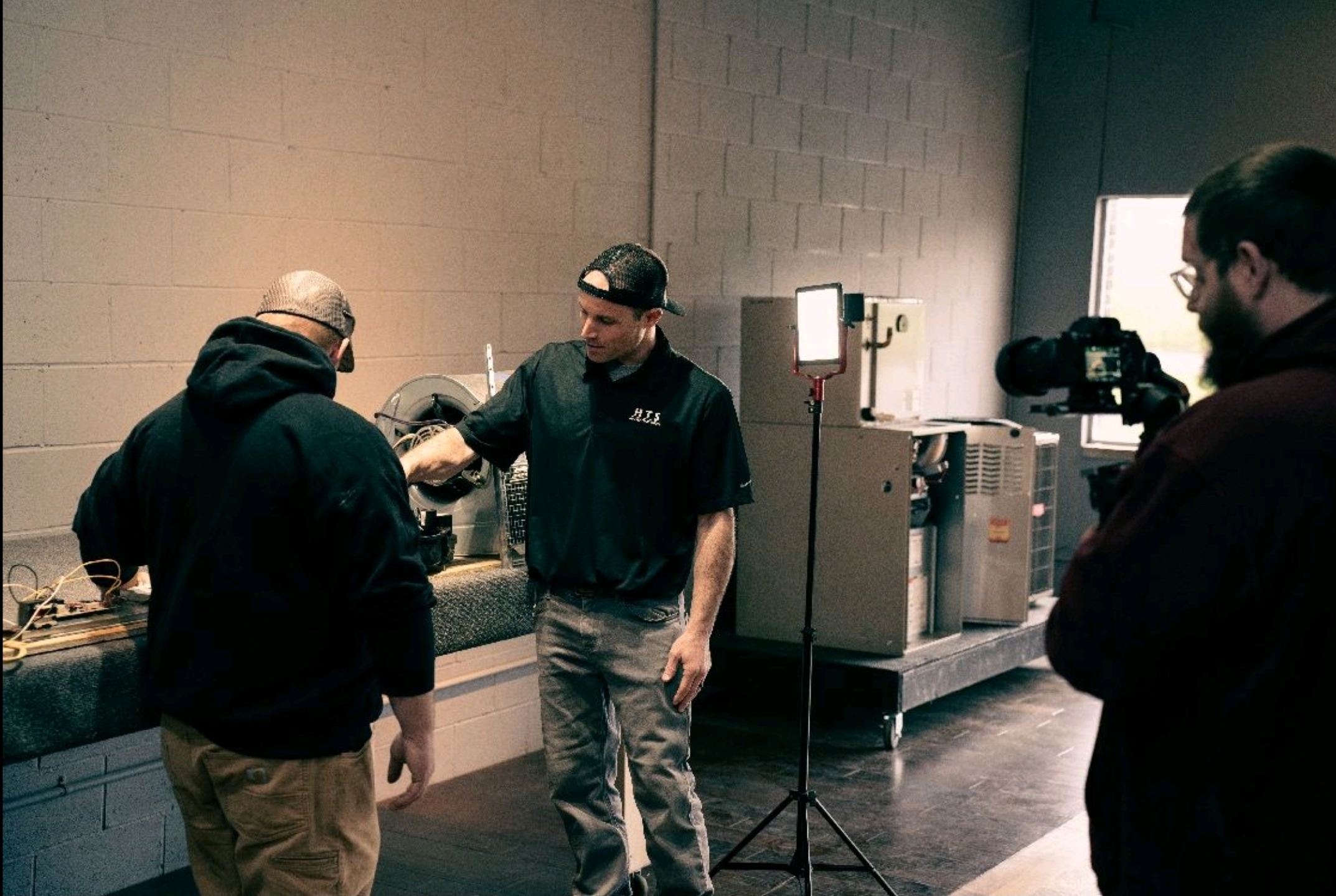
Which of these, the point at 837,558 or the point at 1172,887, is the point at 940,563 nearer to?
the point at 837,558

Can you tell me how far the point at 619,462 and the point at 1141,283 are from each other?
5450 mm

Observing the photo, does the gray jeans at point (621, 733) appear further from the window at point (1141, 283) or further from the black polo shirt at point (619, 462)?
the window at point (1141, 283)

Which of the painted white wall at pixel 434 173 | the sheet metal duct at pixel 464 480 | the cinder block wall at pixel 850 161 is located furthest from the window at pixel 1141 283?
the sheet metal duct at pixel 464 480

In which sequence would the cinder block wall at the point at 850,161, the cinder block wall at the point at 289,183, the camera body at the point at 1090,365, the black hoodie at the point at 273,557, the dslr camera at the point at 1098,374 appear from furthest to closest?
the cinder block wall at the point at 850,161, the cinder block wall at the point at 289,183, the black hoodie at the point at 273,557, the camera body at the point at 1090,365, the dslr camera at the point at 1098,374

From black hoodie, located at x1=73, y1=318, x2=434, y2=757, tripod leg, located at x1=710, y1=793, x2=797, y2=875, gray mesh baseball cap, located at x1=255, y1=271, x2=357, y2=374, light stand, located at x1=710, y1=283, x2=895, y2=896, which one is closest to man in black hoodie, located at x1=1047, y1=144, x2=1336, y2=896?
black hoodie, located at x1=73, y1=318, x2=434, y2=757

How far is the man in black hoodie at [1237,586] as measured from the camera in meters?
1.61

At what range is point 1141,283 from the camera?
7.98m

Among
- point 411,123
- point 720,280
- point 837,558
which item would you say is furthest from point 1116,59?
point 411,123

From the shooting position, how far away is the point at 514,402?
3449 millimetres

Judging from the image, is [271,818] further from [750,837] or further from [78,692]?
[750,837]

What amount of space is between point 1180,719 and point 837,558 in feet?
13.4

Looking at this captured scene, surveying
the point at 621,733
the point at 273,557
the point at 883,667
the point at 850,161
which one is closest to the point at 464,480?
the point at 621,733

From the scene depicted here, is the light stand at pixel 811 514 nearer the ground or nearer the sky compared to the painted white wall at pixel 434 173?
nearer the ground

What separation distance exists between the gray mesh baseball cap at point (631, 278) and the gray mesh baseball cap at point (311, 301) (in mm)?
814
